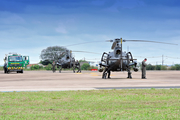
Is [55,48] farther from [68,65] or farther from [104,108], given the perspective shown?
[104,108]

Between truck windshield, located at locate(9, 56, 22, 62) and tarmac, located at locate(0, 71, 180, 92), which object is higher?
truck windshield, located at locate(9, 56, 22, 62)

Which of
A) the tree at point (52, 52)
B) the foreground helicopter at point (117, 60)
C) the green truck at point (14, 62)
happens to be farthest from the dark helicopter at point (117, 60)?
the tree at point (52, 52)

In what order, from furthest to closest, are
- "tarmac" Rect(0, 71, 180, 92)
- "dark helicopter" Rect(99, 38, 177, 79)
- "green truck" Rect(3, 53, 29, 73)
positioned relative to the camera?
"green truck" Rect(3, 53, 29, 73) → "dark helicopter" Rect(99, 38, 177, 79) → "tarmac" Rect(0, 71, 180, 92)

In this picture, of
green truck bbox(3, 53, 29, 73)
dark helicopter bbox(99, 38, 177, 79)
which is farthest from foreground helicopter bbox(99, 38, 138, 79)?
green truck bbox(3, 53, 29, 73)

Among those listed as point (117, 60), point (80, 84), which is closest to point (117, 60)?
point (117, 60)

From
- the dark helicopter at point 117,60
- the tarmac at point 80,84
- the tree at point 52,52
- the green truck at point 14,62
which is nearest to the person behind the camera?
the tarmac at point 80,84

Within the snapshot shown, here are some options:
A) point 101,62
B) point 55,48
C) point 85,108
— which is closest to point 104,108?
point 85,108

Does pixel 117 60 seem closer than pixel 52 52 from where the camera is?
Yes

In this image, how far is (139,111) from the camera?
6.77 metres

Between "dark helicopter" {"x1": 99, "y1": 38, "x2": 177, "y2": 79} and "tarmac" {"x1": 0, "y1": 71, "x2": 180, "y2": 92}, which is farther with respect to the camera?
"dark helicopter" {"x1": 99, "y1": 38, "x2": 177, "y2": 79}

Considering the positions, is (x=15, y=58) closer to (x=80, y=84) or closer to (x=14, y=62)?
(x=14, y=62)

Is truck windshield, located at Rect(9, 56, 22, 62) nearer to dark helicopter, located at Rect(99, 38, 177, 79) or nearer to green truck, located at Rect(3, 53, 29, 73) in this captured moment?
green truck, located at Rect(3, 53, 29, 73)

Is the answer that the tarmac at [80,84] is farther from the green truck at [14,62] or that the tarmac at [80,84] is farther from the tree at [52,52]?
A: the tree at [52,52]

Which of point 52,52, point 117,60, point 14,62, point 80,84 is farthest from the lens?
point 52,52
